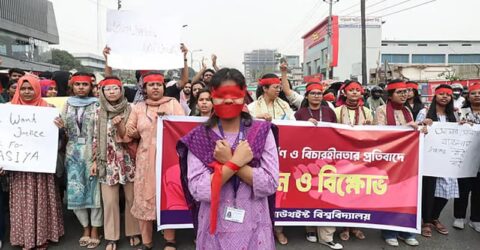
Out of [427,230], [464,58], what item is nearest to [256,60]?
[464,58]

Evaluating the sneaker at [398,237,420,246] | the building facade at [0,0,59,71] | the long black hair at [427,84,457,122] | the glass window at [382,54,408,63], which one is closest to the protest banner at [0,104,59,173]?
the sneaker at [398,237,420,246]

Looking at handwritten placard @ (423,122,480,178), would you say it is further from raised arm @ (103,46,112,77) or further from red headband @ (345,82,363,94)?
raised arm @ (103,46,112,77)

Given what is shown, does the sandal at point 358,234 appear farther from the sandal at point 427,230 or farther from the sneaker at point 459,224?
the sneaker at point 459,224

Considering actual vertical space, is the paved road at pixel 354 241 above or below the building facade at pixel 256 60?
below

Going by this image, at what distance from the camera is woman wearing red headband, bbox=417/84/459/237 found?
435 cm

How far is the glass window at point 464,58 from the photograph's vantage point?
61.9m

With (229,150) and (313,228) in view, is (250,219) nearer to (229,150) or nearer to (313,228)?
(229,150)

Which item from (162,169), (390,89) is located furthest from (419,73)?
(162,169)

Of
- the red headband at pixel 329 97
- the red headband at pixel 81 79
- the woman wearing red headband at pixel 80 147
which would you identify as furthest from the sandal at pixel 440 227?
the red headband at pixel 81 79

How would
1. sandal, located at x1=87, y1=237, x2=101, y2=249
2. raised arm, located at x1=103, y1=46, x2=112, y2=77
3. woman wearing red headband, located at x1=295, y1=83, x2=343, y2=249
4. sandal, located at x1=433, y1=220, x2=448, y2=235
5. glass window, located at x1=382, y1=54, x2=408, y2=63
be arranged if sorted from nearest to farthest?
raised arm, located at x1=103, y1=46, x2=112, y2=77, sandal, located at x1=87, y1=237, x2=101, y2=249, woman wearing red headband, located at x1=295, y1=83, x2=343, y2=249, sandal, located at x1=433, y1=220, x2=448, y2=235, glass window, located at x1=382, y1=54, x2=408, y2=63

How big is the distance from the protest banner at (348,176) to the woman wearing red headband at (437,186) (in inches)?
15.8

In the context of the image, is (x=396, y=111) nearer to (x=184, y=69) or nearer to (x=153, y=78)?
(x=184, y=69)

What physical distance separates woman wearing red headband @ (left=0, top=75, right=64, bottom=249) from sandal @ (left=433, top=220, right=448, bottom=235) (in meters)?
4.29

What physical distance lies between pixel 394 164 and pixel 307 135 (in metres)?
0.99
